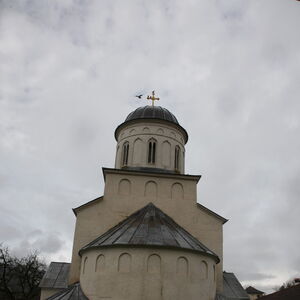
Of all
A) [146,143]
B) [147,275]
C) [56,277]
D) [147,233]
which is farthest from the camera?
[146,143]

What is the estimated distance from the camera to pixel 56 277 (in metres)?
22.0

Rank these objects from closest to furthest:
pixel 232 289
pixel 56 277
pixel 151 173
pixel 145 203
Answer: pixel 232 289 < pixel 56 277 < pixel 145 203 < pixel 151 173

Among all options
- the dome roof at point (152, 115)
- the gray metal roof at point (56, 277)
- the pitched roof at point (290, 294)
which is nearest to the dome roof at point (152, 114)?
the dome roof at point (152, 115)

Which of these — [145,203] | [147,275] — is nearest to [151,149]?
[145,203]

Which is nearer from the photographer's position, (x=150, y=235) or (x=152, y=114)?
(x=150, y=235)

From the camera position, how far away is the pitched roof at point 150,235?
1688 centimetres

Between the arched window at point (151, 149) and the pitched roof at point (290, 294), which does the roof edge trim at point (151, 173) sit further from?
the pitched roof at point (290, 294)

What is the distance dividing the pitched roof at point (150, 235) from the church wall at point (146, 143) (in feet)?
19.5

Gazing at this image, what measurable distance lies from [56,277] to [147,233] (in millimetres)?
8585

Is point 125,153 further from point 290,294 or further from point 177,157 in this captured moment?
point 290,294

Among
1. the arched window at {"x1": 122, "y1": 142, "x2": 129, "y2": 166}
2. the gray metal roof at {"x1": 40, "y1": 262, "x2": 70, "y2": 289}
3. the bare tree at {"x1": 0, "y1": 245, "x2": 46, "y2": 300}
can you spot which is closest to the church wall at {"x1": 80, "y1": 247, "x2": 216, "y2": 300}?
the gray metal roof at {"x1": 40, "y1": 262, "x2": 70, "y2": 289}

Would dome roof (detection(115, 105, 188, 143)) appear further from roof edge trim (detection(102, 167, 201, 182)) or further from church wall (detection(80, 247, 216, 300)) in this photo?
church wall (detection(80, 247, 216, 300))

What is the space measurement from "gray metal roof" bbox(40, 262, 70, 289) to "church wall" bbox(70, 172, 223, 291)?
2.73 metres

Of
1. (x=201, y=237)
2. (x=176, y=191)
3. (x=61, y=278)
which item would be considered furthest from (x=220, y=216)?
(x=61, y=278)
